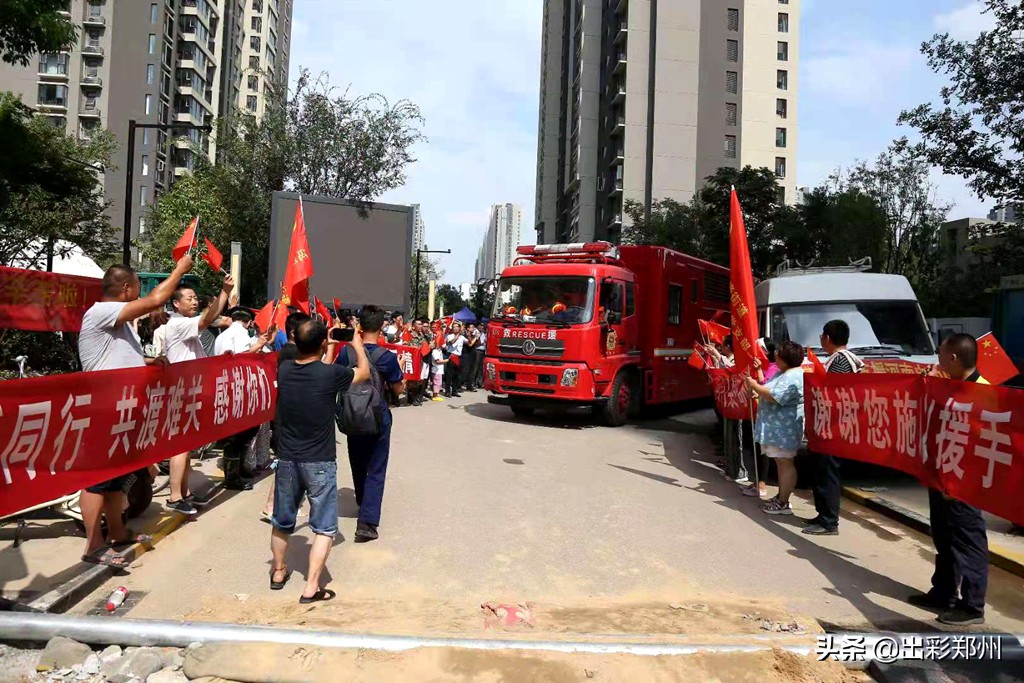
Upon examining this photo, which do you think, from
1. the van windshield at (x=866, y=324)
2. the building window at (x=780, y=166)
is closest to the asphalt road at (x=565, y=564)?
the van windshield at (x=866, y=324)

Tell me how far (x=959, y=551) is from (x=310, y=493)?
4294mm

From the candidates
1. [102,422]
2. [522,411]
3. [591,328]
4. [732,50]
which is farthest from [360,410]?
[732,50]

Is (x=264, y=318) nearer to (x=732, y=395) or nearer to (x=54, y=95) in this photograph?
(x=732, y=395)

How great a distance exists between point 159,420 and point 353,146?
83.9 ft

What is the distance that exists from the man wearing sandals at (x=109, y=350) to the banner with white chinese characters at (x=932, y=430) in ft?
17.5

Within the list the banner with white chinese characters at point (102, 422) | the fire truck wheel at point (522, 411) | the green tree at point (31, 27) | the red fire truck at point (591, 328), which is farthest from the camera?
the fire truck wheel at point (522, 411)

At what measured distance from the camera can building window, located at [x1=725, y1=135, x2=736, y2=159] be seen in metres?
55.2

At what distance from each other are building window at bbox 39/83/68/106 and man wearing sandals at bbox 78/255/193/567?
65789 millimetres

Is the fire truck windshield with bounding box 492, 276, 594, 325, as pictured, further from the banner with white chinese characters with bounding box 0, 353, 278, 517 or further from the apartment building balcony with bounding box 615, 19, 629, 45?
the apartment building balcony with bounding box 615, 19, 629, 45

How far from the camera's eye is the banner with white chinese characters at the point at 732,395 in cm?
840

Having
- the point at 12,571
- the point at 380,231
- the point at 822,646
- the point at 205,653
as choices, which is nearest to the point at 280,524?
the point at 205,653

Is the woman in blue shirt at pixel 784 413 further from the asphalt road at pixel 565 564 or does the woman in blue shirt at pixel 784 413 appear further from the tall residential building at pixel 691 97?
the tall residential building at pixel 691 97

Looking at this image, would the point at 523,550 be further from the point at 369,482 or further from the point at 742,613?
the point at 742,613

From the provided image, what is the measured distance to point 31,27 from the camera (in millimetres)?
12570
